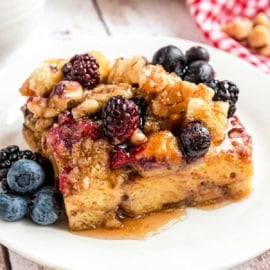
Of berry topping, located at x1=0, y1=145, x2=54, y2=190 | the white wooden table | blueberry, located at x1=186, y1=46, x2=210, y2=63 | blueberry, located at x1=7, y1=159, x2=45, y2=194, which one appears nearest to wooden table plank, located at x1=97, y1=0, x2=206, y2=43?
the white wooden table

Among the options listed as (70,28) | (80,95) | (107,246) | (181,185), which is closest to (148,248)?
(107,246)

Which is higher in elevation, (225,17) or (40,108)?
(40,108)

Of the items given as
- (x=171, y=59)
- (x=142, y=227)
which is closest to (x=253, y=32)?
(x=171, y=59)

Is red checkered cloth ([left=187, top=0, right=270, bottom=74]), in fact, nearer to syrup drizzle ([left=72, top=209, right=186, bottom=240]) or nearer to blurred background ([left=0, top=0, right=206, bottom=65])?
blurred background ([left=0, top=0, right=206, bottom=65])

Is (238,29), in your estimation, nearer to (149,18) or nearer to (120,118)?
(149,18)

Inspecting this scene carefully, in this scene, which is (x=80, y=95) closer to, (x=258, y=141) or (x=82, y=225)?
(x=82, y=225)
